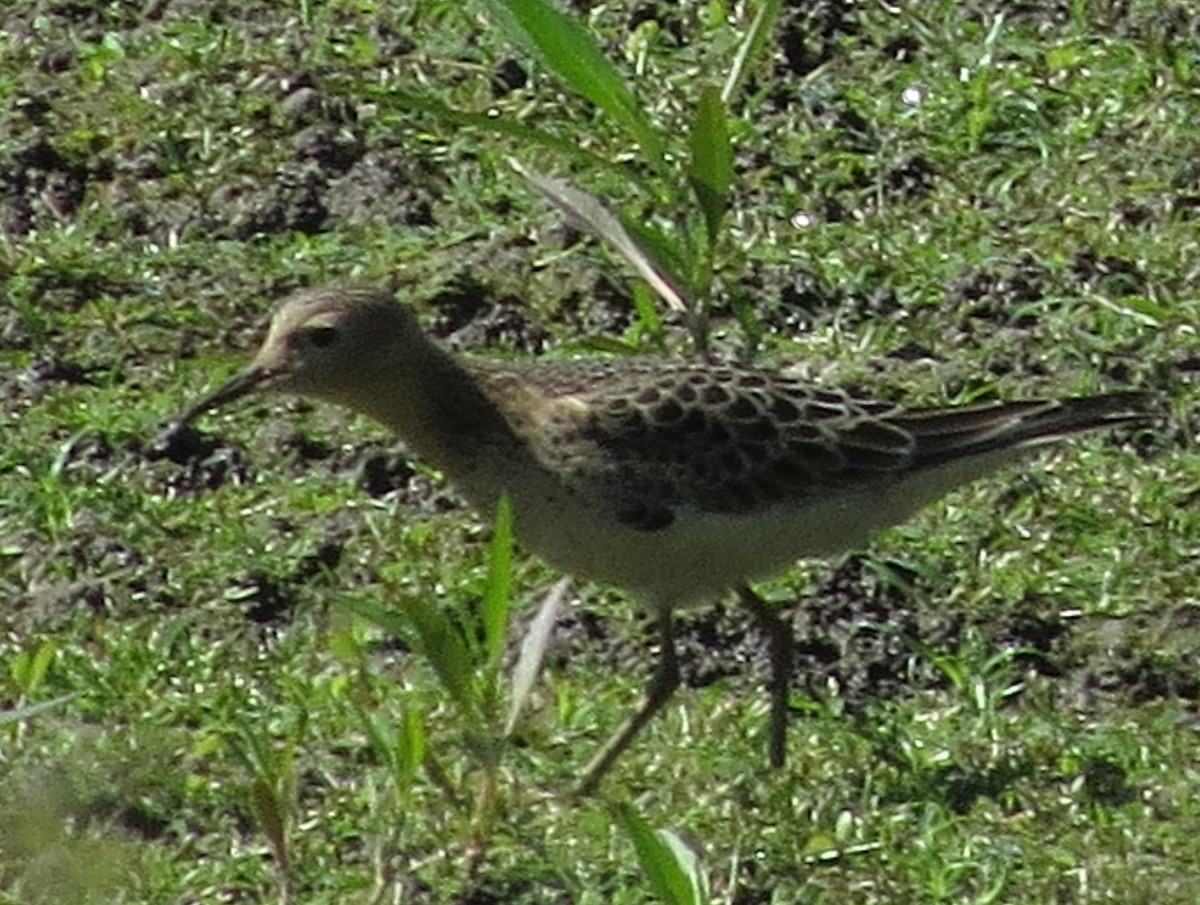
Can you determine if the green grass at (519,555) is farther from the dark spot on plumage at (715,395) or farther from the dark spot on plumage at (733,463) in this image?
the dark spot on plumage at (715,395)

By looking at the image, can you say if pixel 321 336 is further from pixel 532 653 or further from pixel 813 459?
pixel 813 459

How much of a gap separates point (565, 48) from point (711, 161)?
0.43m

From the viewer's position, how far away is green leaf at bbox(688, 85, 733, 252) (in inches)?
272

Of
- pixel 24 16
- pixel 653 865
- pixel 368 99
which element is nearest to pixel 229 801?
pixel 653 865

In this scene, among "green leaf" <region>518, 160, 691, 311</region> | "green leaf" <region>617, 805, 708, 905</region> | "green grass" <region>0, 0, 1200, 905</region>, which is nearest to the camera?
"green leaf" <region>617, 805, 708, 905</region>

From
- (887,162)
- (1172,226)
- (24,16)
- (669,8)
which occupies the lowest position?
(1172,226)

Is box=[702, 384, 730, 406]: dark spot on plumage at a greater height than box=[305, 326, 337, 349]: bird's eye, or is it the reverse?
box=[305, 326, 337, 349]: bird's eye

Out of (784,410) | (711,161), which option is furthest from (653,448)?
(711,161)

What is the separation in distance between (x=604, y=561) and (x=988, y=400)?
1667 millimetres

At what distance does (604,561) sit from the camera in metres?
6.19

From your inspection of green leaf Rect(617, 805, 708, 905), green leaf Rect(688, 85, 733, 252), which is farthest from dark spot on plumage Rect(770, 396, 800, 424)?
green leaf Rect(617, 805, 708, 905)

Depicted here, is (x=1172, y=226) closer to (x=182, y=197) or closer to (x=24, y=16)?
(x=182, y=197)

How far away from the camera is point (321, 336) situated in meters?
6.42

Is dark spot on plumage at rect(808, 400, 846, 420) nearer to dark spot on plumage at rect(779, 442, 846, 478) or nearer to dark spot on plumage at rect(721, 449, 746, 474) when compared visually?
dark spot on plumage at rect(779, 442, 846, 478)
